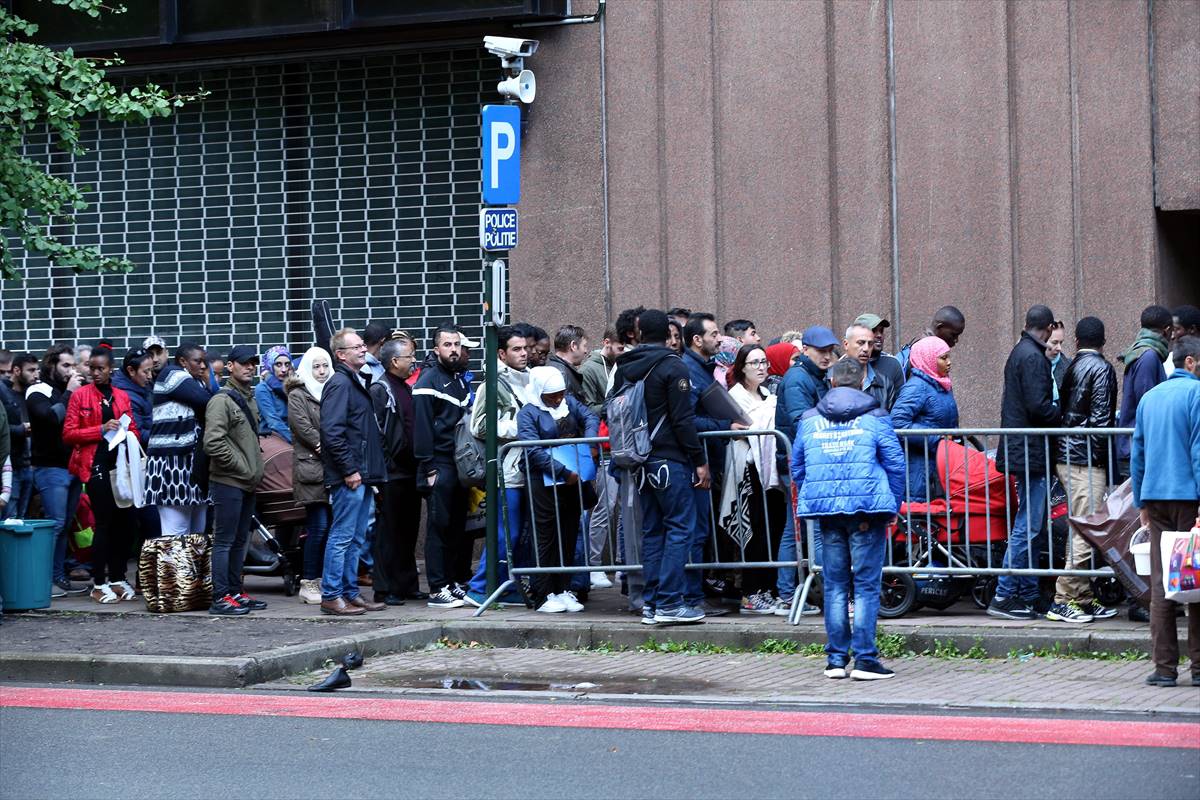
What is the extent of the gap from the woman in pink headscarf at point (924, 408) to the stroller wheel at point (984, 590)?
691 millimetres

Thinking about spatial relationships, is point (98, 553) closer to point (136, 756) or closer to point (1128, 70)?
point (136, 756)

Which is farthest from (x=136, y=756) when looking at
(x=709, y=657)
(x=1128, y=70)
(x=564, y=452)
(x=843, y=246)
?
(x=1128, y=70)

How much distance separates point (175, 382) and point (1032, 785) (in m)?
7.75

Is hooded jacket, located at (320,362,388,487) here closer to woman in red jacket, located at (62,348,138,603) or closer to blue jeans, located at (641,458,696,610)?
blue jeans, located at (641,458,696,610)

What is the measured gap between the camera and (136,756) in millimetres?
8062

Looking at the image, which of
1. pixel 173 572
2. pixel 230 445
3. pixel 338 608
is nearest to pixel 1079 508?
pixel 338 608

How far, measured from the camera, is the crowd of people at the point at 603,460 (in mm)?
10039

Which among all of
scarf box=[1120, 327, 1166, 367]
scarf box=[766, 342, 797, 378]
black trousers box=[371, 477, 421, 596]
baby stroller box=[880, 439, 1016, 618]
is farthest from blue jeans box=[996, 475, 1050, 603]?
black trousers box=[371, 477, 421, 596]

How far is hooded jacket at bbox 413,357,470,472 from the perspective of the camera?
12.8 meters

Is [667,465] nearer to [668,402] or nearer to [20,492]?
[668,402]

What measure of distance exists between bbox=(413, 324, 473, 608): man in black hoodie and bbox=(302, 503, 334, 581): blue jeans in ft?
2.60

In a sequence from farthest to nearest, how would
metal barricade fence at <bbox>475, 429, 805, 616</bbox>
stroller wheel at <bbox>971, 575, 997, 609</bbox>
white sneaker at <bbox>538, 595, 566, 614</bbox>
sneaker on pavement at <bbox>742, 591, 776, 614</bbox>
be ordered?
white sneaker at <bbox>538, 595, 566, 614</bbox> < sneaker on pavement at <bbox>742, 591, 776, 614</bbox> < metal barricade fence at <bbox>475, 429, 805, 616</bbox> < stroller wheel at <bbox>971, 575, 997, 609</bbox>

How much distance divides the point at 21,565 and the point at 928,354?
6854mm

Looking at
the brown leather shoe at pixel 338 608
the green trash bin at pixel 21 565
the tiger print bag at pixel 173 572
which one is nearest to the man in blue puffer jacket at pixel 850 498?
the brown leather shoe at pixel 338 608
